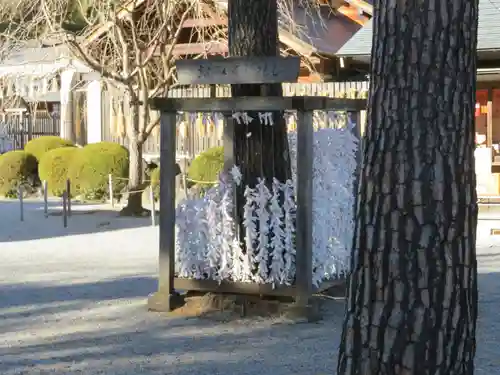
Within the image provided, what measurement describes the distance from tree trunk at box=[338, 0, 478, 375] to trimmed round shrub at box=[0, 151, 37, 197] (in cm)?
1964

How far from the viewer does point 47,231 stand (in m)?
15.4

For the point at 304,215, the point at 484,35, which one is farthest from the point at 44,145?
the point at 304,215

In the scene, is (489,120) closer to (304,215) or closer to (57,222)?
(57,222)

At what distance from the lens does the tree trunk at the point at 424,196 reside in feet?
11.4

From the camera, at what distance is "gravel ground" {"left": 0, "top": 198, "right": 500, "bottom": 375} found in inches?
259

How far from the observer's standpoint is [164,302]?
27.8 ft

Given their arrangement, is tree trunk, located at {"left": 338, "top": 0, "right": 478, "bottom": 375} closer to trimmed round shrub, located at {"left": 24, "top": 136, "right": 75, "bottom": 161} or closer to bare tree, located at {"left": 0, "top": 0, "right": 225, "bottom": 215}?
bare tree, located at {"left": 0, "top": 0, "right": 225, "bottom": 215}

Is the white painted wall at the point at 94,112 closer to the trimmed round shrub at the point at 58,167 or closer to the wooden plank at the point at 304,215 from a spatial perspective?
the trimmed round shrub at the point at 58,167

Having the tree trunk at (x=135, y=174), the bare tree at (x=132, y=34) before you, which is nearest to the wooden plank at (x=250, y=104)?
the bare tree at (x=132, y=34)

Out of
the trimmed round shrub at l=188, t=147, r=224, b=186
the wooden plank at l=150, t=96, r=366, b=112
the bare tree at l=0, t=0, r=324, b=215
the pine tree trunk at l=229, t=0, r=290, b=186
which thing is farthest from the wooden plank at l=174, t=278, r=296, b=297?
the trimmed round shrub at l=188, t=147, r=224, b=186

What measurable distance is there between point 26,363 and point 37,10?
467 inches

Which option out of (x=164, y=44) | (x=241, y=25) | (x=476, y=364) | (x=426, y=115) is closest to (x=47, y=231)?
(x=164, y=44)

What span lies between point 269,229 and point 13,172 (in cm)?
1517

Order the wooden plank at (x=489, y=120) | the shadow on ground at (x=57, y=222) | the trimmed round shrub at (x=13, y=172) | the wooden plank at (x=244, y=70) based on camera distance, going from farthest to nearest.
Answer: the trimmed round shrub at (x=13, y=172), the wooden plank at (x=489, y=120), the shadow on ground at (x=57, y=222), the wooden plank at (x=244, y=70)
